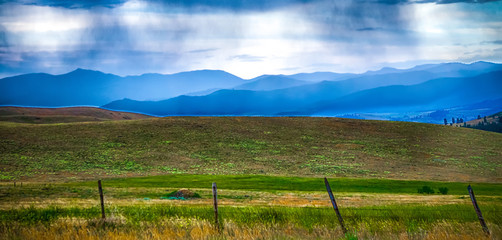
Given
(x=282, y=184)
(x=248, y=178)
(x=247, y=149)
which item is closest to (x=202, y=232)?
(x=282, y=184)

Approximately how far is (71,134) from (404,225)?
86.9 metres

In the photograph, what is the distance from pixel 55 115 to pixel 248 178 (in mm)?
111052

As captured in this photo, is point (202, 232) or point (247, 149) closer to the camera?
point (202, 232)

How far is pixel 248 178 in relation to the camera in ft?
203

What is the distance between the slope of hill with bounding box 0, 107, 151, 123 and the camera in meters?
137

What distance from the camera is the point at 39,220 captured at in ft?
59.3

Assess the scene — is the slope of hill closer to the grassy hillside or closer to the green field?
the grassy hillside

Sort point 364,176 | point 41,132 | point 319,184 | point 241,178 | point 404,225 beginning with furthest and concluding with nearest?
point 41,132 → point 364,176 → point 241,178 → point 319,184 → point 404,225

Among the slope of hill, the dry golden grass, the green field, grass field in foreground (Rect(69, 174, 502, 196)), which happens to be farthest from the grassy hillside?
the dry golden grass

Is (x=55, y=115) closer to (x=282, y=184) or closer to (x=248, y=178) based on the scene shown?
(x=248, y=178)

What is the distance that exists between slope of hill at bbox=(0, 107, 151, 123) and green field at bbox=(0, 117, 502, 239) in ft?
154

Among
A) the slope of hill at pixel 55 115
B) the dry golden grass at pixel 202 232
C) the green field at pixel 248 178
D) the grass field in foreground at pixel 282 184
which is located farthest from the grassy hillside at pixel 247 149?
the dry golden grass at pixel 202 232

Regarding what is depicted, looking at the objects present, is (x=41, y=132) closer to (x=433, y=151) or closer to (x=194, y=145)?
(x=194, y=145)

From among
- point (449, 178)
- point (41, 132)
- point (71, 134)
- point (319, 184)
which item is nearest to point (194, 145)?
point (71, 134)
